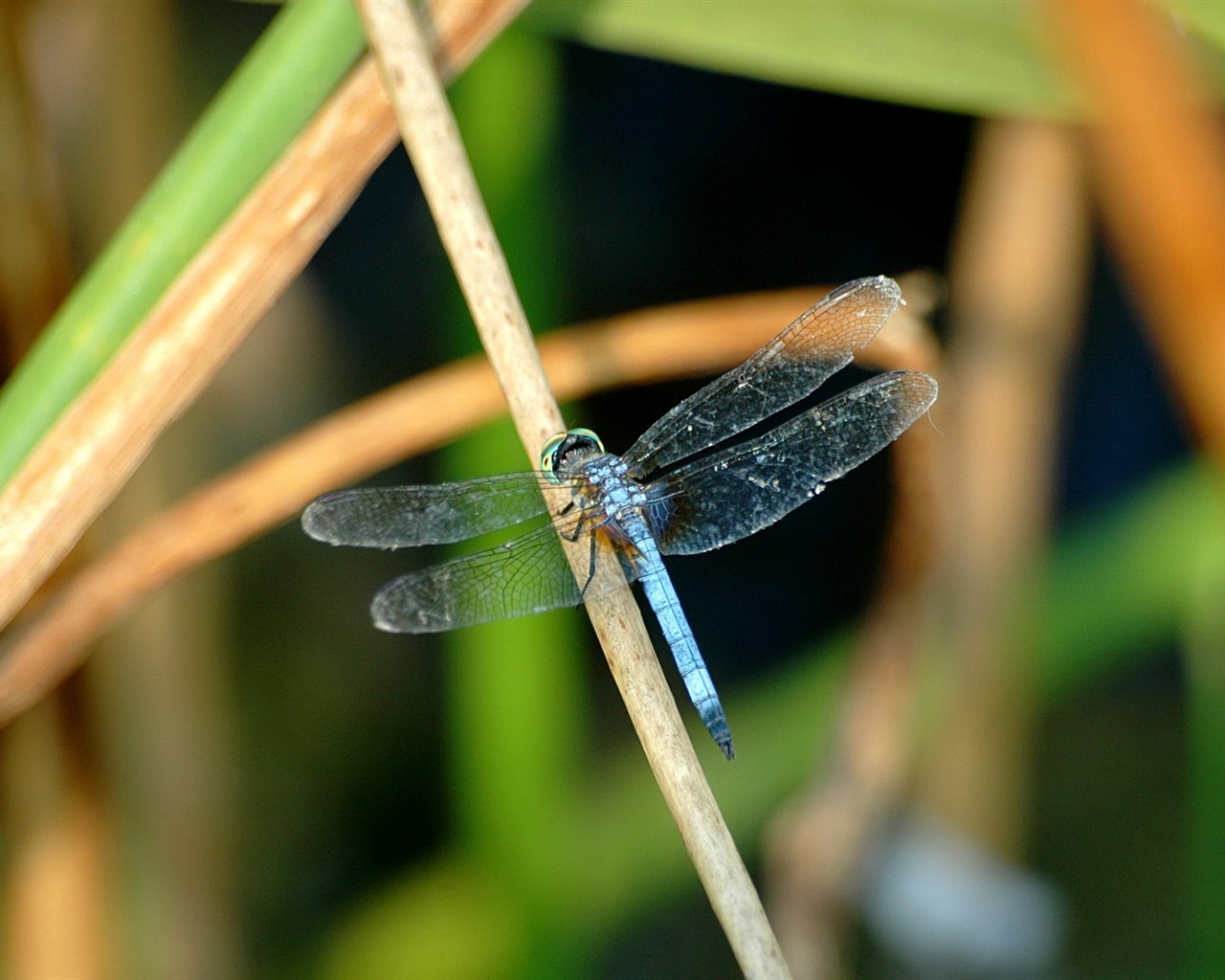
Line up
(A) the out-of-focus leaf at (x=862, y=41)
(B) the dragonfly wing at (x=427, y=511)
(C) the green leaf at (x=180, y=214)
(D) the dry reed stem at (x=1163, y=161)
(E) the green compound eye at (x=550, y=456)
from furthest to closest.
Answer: (B) the dragonfly wing at (x=427, y=511)
(A) the out-of-focus leaf at (x=862, y=41)
(E) the green compound eye at (x=550, y=456)
(C) the green leaf at (x=180, y=214)
(D) the dry reed stem at (x=1163, y=161)

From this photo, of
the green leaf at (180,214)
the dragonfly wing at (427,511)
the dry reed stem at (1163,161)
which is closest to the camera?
the dry reed stem at (1163,161)

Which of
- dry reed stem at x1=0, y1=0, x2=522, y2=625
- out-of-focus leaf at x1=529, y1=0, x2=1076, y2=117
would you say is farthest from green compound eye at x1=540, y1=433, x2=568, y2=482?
out-of-focus leaf at x1=529, y1=0, x2=1076, y2=117

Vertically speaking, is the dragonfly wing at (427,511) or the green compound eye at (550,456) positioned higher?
the dragonfly wing at (427,511)

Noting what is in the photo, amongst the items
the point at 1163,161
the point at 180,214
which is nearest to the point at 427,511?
the point at 180,214

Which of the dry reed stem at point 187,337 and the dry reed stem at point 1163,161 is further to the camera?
the dry reed stem at point 187,337

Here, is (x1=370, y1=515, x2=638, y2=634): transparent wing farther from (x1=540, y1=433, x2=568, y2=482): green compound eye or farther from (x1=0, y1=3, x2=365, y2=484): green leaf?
(x1=0, y1=3, x2=365, y2=484): green leaf

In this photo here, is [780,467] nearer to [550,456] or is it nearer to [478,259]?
[550,456]

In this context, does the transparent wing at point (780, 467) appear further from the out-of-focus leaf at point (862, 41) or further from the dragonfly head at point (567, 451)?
the out-of-focus leaf at point (862, 41)

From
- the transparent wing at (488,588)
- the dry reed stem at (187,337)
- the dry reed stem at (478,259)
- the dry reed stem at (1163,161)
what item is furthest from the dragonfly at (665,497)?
the dry reed stem at (1163,161)
